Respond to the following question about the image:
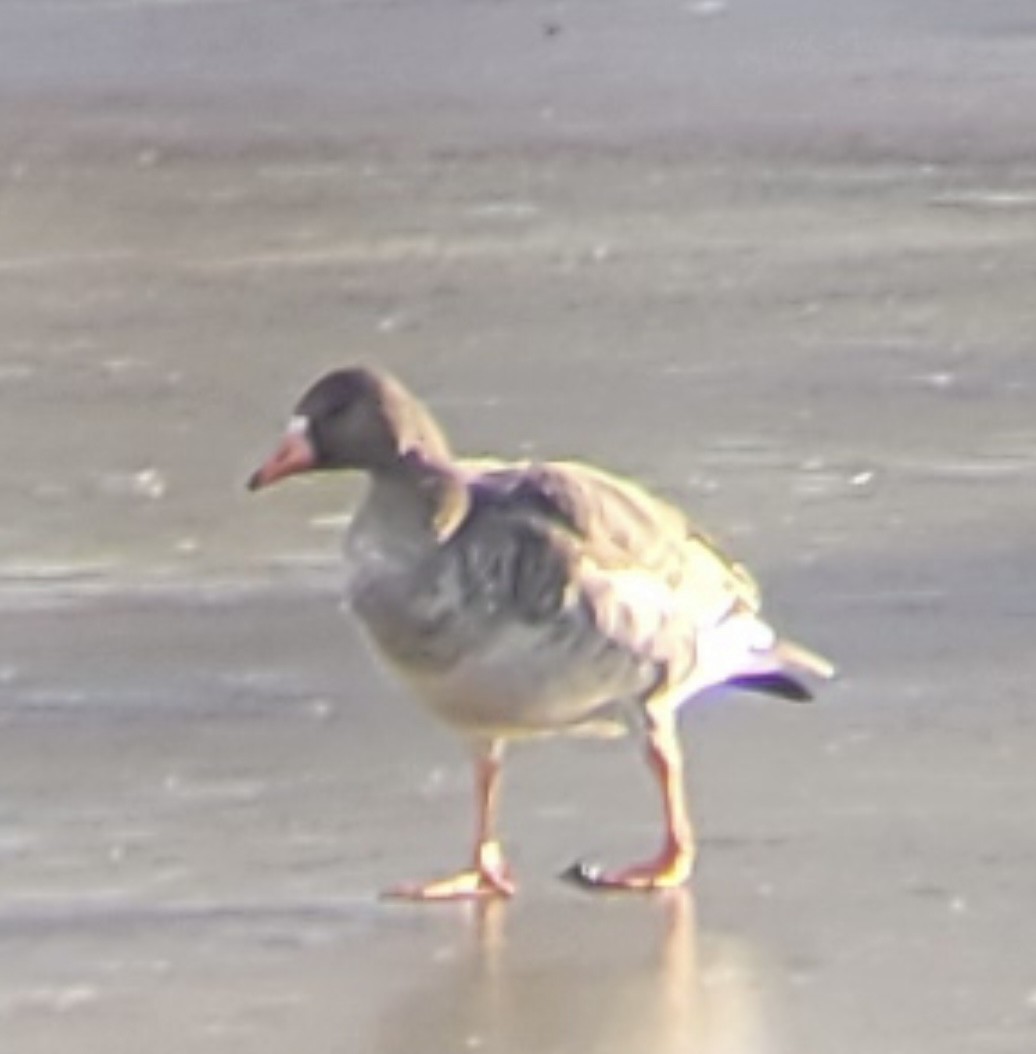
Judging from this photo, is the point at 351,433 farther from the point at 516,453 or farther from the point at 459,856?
the point at 516,453

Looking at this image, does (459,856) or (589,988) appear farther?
(459,856)

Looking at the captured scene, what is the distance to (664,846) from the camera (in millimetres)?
6883

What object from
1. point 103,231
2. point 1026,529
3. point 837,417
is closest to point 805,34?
point 103,231

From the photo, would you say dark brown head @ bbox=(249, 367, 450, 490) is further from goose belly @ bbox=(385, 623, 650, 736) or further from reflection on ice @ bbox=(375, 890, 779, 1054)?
reflection on ice @ bbox=(375, 890, 779, 1054)

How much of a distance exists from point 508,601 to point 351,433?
377mm

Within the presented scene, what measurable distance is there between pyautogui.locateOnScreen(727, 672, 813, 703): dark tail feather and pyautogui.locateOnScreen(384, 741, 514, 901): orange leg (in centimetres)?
48

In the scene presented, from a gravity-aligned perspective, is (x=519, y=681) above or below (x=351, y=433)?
below

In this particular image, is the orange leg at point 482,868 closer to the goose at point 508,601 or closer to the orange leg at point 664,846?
the goose at point 508,601

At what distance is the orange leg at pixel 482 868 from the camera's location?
670cm

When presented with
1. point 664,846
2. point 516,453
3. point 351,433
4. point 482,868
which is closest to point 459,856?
point 482,868

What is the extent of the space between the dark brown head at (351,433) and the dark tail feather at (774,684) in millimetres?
631

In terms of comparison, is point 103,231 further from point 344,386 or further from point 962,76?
point 344,386

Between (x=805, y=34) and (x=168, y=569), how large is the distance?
740 cm

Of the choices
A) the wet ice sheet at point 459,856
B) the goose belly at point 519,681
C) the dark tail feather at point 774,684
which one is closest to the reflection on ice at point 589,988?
the wet ice sheet at point 459,856
